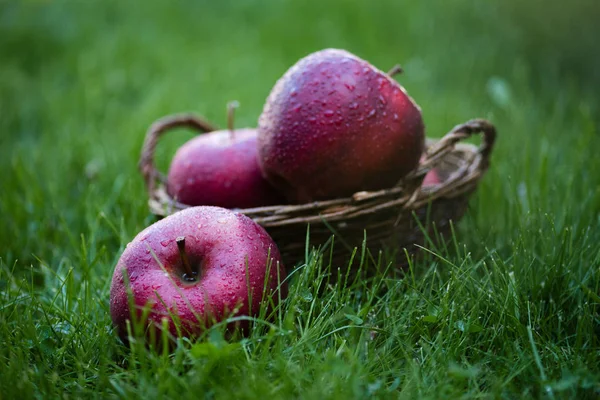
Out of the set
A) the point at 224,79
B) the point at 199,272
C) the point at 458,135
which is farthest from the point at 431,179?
the point at 224,79

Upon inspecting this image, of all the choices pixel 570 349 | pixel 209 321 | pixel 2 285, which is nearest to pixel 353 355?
pixel 209 321

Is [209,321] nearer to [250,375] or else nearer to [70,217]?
[250,375]

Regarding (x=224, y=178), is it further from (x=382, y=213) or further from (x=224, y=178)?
(x=382, y=213)

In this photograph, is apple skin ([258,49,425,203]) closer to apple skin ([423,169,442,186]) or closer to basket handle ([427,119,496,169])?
basket handle ([427,119,496,169])

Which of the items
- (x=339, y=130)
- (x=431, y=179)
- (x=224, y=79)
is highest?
(x=339, y=130)

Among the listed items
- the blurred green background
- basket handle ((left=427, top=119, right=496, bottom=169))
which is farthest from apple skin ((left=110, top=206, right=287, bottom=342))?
the blurred green background
